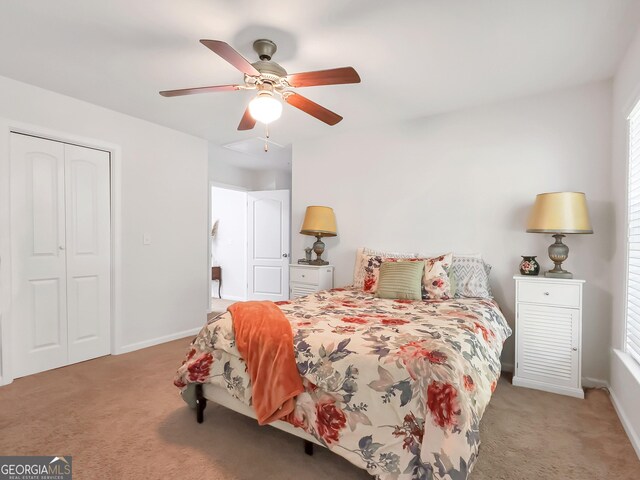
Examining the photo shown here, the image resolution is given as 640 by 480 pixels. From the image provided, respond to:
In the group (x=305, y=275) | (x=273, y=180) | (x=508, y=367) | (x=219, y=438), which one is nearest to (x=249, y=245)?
(x=273, y=180)

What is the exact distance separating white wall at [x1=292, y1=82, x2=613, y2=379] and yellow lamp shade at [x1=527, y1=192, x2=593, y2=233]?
1.04ft

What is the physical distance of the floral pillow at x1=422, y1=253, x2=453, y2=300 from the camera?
2.67m

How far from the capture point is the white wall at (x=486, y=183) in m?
2.65

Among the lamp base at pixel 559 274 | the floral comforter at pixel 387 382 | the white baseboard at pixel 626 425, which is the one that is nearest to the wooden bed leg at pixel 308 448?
the floral comforter at pixel 387 382

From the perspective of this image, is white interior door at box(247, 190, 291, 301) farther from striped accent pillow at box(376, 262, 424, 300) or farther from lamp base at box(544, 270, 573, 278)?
lamp base at box(544, 270, 573, 278)

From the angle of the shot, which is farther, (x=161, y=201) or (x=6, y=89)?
(x=161, y=201)

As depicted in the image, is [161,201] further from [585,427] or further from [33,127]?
[585,427]

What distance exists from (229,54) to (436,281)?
84.0 inches

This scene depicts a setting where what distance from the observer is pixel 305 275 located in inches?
149

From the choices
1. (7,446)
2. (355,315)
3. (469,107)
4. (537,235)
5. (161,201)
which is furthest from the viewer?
(161,201)

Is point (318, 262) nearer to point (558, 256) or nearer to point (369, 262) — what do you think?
point (369, 262)

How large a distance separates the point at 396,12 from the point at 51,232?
3.17 meters

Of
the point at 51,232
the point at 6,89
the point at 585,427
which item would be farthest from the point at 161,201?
the point at 585,427

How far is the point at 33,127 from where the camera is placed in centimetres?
277
